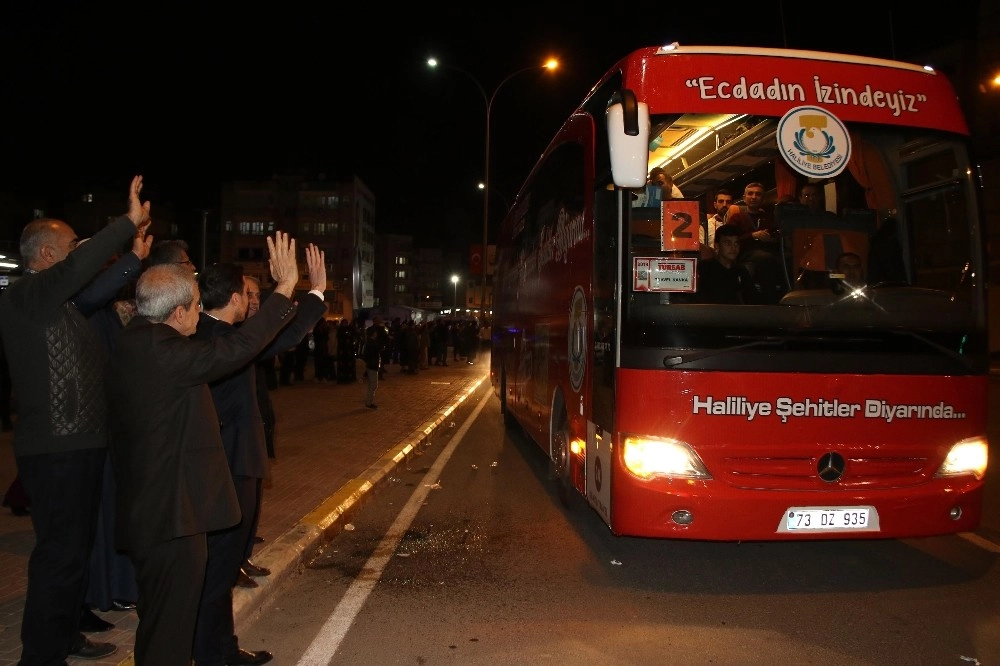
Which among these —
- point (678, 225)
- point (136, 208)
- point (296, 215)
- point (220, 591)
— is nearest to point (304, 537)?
point (220, 591)

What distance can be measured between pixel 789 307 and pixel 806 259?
1.36ft

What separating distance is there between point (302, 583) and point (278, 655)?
4.09ft

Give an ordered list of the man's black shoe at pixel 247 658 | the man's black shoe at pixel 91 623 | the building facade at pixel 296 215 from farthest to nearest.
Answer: the building facade at pixel 296 215 → the man's black shoe at pixel 91 623 → the man's black shoe at pixel 247 658

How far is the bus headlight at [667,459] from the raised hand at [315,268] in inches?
90.7

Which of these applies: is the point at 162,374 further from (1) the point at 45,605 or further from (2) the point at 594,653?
(2) the point at 594,653

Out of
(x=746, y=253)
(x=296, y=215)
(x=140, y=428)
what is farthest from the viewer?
(x=296, y=215)

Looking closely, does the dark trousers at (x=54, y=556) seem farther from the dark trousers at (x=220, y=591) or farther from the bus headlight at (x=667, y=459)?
the bus headlight at (x=667, y=459)

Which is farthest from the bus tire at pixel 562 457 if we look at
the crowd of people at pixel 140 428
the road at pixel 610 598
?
the crowd of people at pixel 140 428

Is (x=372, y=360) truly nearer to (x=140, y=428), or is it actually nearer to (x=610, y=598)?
(x=610, y=598)

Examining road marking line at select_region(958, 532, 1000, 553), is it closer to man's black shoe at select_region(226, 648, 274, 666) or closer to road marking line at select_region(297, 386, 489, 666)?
road marking line at select_region(297, 386, 489, 666)

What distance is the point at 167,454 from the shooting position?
3012 millimetres

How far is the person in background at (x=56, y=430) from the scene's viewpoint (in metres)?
3.43

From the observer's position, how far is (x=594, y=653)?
4234 millimetres

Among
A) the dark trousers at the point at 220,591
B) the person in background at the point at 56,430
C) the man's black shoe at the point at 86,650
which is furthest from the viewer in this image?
the man's black shoe at the point at 86,650
